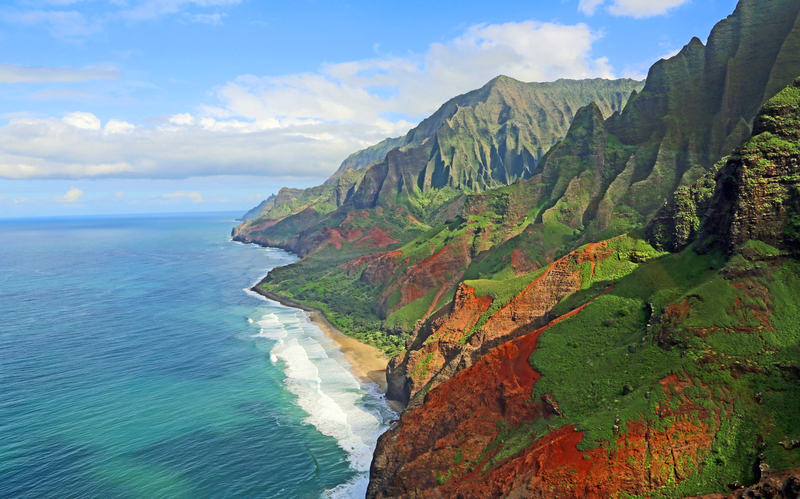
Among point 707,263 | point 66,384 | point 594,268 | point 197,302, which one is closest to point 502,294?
point 594,268

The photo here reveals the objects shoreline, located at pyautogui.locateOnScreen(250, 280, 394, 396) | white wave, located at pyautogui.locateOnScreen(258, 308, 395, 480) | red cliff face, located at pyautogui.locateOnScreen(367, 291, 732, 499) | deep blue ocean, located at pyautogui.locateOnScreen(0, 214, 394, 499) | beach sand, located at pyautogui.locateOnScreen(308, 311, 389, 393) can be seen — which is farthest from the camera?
beach sand, located at pyautogui.locateOnScreen(308, 311, 389, 393)

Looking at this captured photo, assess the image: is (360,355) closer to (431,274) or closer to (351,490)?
(431,274)

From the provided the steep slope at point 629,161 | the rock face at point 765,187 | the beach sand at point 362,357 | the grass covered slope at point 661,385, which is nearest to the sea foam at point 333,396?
the beach sand at point 362,357

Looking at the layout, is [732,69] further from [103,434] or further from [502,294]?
[103,434]

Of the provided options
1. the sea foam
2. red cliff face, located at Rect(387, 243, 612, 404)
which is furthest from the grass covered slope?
the sea foam

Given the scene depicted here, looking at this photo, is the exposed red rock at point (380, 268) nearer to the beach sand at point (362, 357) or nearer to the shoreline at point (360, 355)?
the shoreline at point (360, 355)

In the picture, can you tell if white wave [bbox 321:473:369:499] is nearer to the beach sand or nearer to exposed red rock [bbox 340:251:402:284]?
the beach sand
